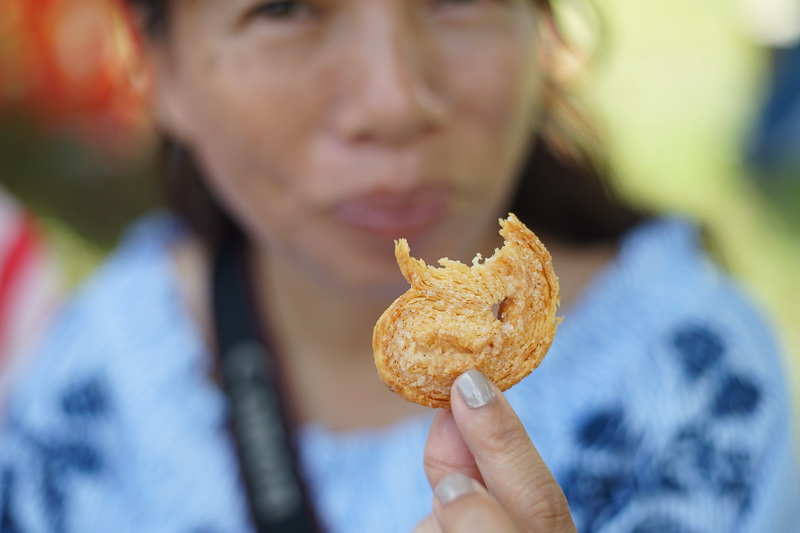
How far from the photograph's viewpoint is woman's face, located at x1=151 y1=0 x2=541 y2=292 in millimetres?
1264

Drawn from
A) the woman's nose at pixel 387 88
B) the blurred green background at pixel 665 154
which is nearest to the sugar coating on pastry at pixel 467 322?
the woman's nose at pixel 387 88

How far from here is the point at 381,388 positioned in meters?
1.80

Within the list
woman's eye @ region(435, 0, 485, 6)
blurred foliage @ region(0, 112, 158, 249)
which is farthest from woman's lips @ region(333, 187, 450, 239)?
blurred foliage @ region(0, 112, 158, 249)

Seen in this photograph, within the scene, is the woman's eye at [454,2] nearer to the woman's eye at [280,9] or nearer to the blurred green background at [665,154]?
the woman's eye at [280,9]

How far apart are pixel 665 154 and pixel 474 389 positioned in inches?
133

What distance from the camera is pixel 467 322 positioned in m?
0.92

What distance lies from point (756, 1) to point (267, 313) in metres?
3.30

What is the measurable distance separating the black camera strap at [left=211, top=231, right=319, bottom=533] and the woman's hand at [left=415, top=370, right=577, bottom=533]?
76 cm

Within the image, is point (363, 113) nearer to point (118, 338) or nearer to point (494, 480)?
point (494, 480)

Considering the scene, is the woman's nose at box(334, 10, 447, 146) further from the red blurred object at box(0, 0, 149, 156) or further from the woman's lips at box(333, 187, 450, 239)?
the red blurred object at box(0, 0, 149, 156)

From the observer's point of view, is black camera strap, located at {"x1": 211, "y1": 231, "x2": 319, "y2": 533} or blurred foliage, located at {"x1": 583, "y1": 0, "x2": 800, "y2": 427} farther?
blurred foliage, located at {"x1": 583, "y1": 0, "x2": 800, "y2": 427}

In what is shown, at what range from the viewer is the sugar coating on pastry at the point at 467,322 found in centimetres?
91

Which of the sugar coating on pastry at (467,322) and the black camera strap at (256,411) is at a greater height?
the sugar coating on pastry at (467,322)

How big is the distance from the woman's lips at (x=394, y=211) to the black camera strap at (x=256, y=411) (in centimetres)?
55
